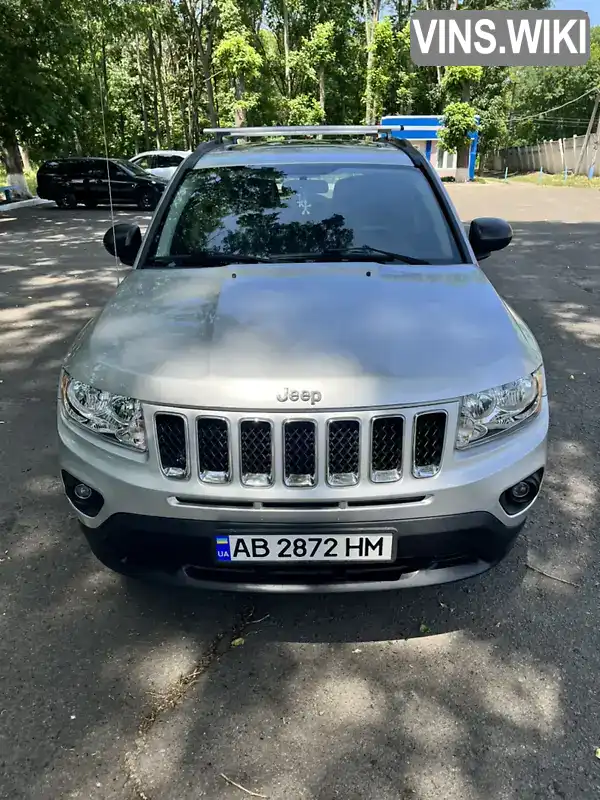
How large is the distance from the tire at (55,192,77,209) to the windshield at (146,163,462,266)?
1900cm

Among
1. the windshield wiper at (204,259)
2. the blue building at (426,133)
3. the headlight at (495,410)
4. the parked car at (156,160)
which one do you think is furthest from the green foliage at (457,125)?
the headlight at (495,410)

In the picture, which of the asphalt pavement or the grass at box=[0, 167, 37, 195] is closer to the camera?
the asphalt pavement

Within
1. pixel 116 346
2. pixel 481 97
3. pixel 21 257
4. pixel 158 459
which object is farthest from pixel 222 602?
pixel 481 97

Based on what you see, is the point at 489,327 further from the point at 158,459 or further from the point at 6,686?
the point at 6,686

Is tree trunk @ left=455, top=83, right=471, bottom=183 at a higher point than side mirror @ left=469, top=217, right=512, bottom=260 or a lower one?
lower

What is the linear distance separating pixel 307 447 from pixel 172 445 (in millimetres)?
455

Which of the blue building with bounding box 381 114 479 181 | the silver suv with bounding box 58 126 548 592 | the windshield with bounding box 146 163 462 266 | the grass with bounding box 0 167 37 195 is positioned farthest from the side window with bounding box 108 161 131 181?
the blue building with bounding box 381 114 479 181

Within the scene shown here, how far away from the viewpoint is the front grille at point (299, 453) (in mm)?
2154

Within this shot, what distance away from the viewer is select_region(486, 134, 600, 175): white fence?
38656 millimetres

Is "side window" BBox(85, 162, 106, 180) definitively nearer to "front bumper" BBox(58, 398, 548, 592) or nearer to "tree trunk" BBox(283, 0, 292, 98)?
"tree trunk" BBox(283, 0, 292, 98)

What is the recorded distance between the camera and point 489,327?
2553mm

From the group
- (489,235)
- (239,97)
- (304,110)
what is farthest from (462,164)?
(489,235)

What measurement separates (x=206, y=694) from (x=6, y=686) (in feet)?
2.33

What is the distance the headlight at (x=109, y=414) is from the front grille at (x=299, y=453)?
497 mm
